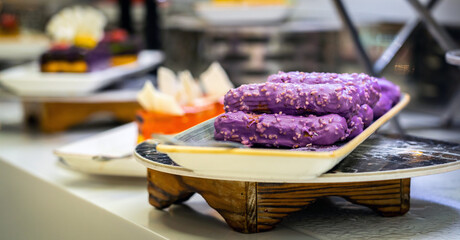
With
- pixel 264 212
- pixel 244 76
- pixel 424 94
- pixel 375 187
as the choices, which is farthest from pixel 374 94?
pixel 424 94

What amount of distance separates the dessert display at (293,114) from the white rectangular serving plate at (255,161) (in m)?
0.05

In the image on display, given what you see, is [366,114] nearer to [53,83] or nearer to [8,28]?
[53,83]

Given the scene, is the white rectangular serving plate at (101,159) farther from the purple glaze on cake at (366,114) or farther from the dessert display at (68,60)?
the dessert display at (68,60)

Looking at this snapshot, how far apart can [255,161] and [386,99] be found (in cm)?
37

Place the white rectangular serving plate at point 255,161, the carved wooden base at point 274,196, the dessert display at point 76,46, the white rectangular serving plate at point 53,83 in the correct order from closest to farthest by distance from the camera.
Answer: the white rectangular serving plate at point 255,161, the carved wooden base at point 274,196, the white rectangular serving plate at point 53,83, the dessert display at point 76,46

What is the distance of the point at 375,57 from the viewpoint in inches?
89.2

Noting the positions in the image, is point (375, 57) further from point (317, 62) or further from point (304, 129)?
point (304, 129)

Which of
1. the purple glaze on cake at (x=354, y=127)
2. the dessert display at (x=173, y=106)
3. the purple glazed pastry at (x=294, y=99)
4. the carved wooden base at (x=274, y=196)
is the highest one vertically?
the purple glazed pastry at (x=294, y=99)

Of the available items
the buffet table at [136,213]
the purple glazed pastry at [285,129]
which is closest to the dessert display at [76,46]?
the buffet table at [136,213]

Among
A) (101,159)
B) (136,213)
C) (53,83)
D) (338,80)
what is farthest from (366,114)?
(53,83)

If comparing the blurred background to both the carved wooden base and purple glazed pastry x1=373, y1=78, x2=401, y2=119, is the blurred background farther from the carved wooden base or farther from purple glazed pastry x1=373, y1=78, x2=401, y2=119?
the carved wooden base

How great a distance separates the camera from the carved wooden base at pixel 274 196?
29.6 inches

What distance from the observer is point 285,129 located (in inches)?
28.1

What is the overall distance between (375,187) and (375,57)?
1554 mm
